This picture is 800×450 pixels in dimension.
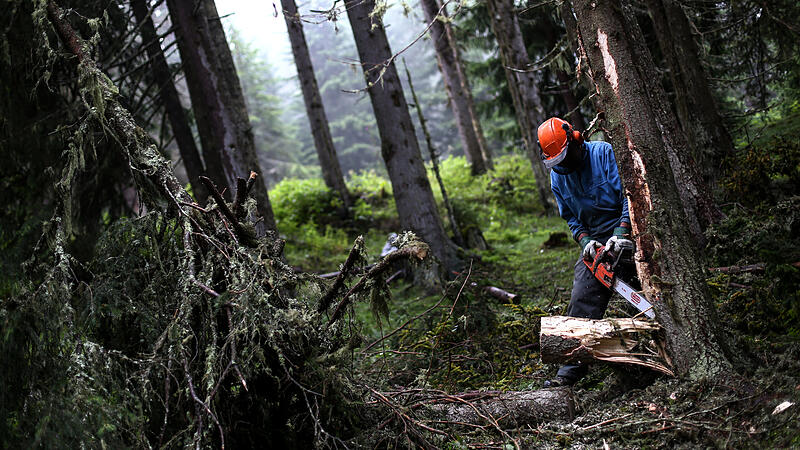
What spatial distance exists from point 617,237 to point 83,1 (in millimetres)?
6989

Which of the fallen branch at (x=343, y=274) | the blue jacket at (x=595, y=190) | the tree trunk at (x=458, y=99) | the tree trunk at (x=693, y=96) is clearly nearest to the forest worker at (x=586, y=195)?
the blue jacket at (x=595, y=190)

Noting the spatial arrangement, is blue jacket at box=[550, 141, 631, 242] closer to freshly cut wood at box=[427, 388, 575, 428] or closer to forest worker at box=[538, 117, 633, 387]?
forest worker at box=[538, 117, 633, 387]

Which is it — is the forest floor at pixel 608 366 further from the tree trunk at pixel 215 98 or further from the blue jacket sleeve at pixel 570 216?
the tree trunk at pixel 215 98

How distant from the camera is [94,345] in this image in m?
2.67

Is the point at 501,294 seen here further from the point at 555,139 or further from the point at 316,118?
the point at 316,118

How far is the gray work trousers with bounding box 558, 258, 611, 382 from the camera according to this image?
4055 millimetres

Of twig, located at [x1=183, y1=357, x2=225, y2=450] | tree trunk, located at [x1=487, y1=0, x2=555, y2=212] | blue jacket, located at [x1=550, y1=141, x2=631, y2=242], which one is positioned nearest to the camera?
twig, located at [x1=183, y1=357, x2=225, y2=450]

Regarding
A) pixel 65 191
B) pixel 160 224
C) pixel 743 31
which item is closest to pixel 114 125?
pixel 65 191

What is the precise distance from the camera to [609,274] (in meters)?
3.90

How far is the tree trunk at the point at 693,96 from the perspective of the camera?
22.3 ft

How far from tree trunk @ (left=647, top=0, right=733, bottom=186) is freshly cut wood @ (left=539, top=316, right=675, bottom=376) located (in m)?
4.28

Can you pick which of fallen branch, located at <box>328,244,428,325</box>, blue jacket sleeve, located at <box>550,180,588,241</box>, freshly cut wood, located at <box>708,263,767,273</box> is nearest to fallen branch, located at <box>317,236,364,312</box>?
fallen branch, located at <box>328,244,428,325</box>

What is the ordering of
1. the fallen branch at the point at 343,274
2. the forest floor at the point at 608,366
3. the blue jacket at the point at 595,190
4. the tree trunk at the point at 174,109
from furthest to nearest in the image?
the tree trunk at the point at 174,109
the blue jacket at the point at 595,190
the fallen branch at the point at 343,274
the forest floor at the point at 608,366

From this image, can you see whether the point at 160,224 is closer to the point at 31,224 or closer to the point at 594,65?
the point at 31,224
